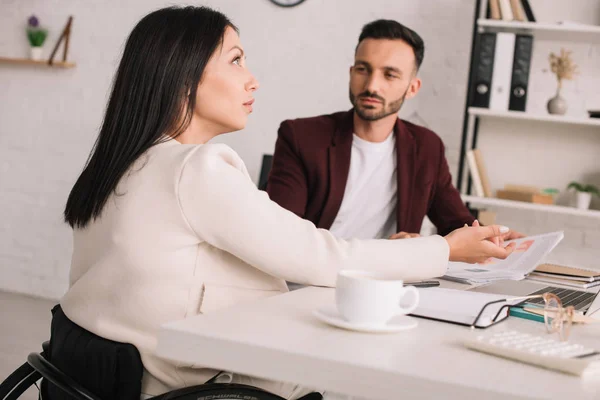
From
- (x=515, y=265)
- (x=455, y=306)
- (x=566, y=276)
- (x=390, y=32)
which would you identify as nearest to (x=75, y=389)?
(x=455, y=306)

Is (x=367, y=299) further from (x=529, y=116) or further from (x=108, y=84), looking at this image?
(x=108, y=84)

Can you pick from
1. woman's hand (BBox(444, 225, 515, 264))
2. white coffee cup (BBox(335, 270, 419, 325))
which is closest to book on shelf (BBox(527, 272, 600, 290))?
woman's hand (BBox(444, 225, 515, 264))

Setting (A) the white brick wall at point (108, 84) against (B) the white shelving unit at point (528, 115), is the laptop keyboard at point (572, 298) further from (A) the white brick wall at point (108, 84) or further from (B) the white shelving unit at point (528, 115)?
(A) the white brick wall at point (108, 84)

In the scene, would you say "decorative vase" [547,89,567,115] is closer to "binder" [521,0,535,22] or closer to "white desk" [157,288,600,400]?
"binder" [521,0,535,22]

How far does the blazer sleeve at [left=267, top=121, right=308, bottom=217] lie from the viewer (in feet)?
7.75

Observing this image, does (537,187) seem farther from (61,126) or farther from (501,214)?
(61,126)

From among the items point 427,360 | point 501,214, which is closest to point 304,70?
point 501,214

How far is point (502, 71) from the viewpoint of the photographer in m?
3.24

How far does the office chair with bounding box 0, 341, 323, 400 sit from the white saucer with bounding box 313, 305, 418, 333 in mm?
127

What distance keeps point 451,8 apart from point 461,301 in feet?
8.74

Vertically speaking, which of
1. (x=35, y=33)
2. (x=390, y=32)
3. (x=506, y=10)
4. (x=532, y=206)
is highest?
(x=506, y=10)

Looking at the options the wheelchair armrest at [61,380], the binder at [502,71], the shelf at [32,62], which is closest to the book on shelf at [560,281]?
the wheelchair armrest at [61,380]

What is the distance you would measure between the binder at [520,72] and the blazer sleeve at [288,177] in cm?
122

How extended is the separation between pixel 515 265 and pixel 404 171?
78 cm
